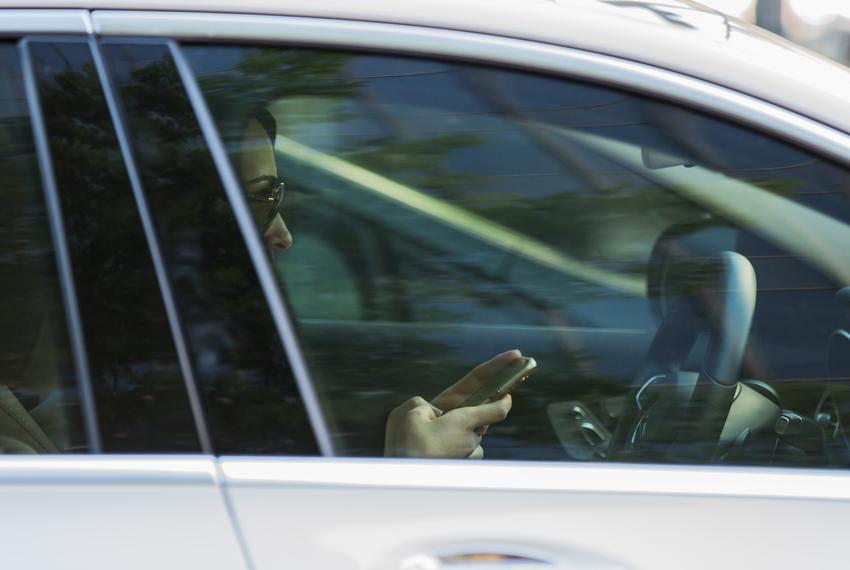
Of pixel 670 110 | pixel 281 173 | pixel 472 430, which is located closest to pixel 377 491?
pixel 472 430

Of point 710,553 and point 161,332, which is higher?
point 161,332

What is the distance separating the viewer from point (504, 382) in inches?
54.8

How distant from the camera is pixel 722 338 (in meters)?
1.39

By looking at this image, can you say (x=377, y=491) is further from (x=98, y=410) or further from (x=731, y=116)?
(x=731, y=116)

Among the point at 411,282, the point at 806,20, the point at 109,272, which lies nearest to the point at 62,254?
the point at 109,272

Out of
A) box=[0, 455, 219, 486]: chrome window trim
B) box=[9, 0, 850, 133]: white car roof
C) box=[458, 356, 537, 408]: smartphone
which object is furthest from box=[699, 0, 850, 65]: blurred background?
box=[0, 455, 219, 486]: chrome window trim

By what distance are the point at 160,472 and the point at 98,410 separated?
0.12 m

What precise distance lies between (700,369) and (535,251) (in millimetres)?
282

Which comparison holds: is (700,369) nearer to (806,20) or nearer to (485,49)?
(485,49)

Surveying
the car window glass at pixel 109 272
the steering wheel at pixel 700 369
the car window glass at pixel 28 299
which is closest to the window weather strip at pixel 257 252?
the car window glass at pixel 109 272

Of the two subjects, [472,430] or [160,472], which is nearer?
[160,472]

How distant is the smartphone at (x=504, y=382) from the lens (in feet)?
4.51

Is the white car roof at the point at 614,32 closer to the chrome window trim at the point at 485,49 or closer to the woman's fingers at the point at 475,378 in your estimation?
the chrome window trim at the point at 485,49

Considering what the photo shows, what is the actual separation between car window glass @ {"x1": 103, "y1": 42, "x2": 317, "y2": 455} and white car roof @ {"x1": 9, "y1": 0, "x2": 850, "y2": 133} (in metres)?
0.11
